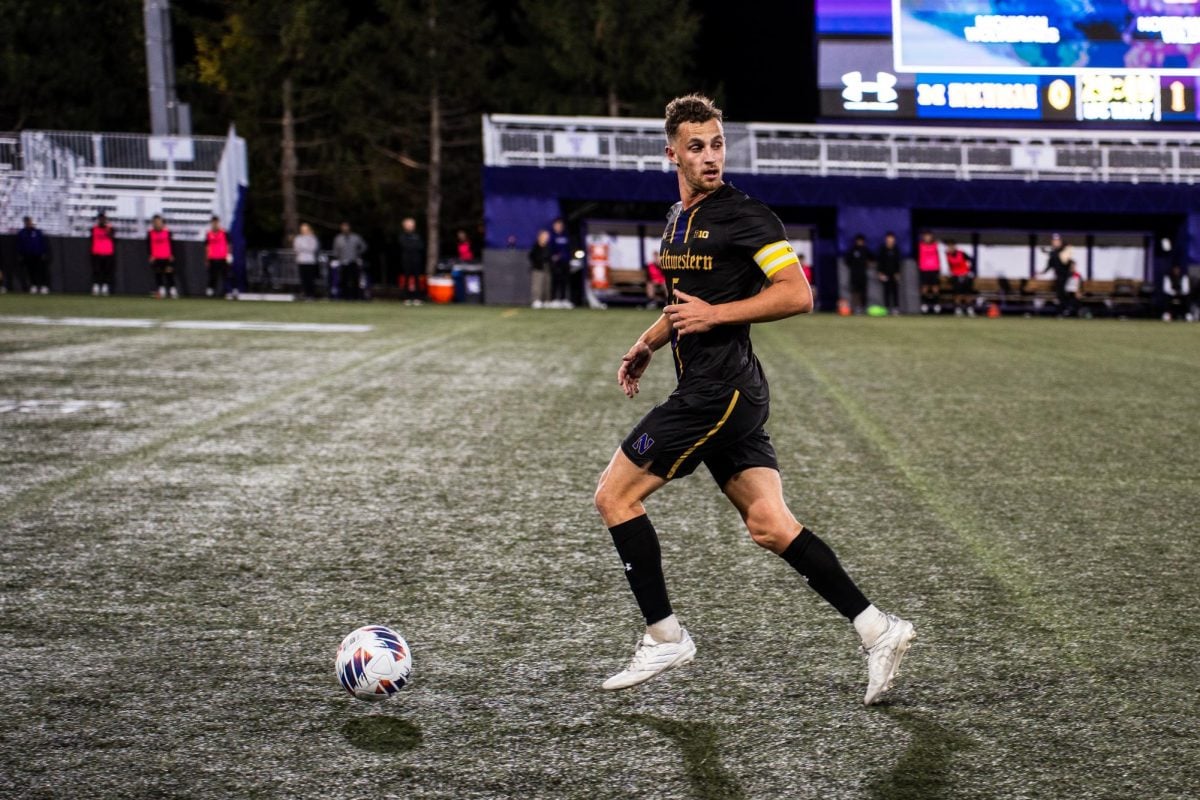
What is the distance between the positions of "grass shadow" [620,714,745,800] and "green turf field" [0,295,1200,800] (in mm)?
18

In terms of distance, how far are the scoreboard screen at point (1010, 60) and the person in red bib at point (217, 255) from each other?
14538 millimetres

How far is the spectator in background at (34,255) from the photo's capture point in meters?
27.9

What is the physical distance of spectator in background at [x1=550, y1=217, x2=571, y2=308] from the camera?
98.1ft

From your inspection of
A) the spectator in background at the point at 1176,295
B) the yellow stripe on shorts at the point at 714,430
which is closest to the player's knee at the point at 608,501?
the yellow stripe on shorts at the point at 714,430

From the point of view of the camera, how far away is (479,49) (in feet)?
165

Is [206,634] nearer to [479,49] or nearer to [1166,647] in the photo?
[1166,647]

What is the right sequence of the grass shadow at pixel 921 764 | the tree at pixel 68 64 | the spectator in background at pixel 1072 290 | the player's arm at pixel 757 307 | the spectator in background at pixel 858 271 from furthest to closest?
1. the tree at pixel 68 64
2. the spectator in background at pixel 1072 290
3. the spectator in background at pixel 858 271
4. the player's arm at pixel 757 307
5. the grass shadow at pixel 921 764

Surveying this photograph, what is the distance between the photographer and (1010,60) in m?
29.7

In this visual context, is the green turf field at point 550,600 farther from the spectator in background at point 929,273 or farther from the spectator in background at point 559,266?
the spectator in background at point 929,273

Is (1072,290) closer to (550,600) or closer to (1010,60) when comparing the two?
(1010,60)

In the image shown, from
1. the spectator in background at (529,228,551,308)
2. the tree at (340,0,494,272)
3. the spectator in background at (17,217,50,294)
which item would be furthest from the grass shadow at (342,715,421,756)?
the tree at (340,0,494,272)

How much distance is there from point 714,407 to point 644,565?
1.92 feet

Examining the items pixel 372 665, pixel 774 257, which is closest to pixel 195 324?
pixel 372 665

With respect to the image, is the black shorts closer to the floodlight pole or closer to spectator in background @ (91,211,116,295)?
spectator in background @ (91,211,116,295)
